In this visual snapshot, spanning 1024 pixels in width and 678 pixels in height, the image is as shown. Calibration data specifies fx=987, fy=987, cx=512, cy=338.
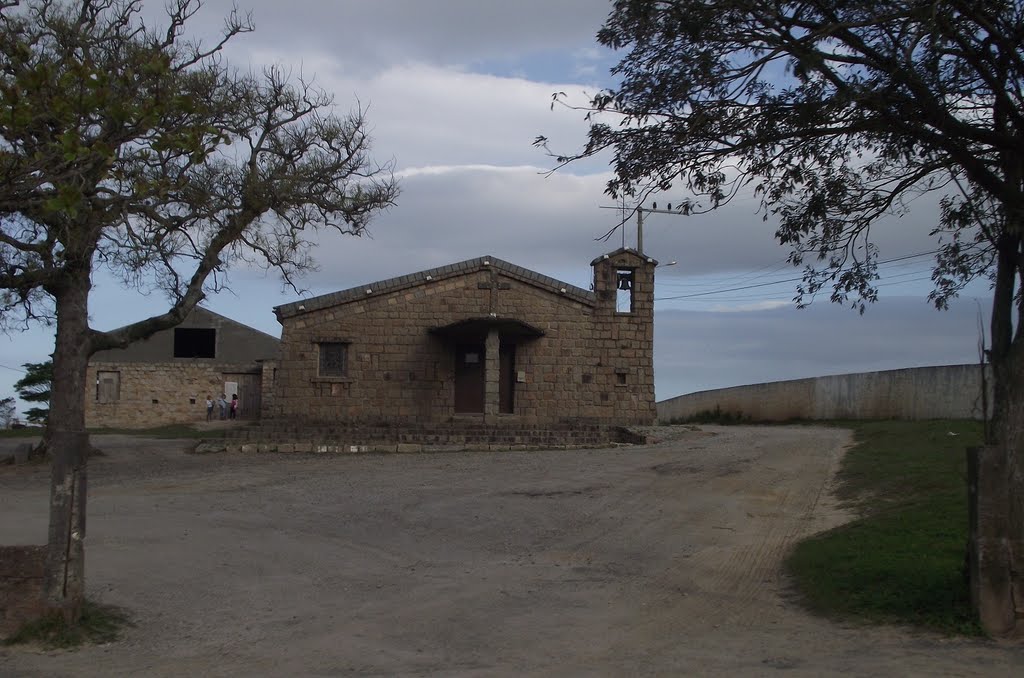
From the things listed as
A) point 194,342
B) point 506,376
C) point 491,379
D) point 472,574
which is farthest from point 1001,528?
point 194,342

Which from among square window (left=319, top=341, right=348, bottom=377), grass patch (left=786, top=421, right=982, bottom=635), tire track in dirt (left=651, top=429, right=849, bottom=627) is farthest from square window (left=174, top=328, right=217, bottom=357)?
grass patch (left=786, top=421, right=982, bottom=635)

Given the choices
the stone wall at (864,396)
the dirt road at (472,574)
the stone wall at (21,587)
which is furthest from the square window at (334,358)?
the stone wall at (21,587)

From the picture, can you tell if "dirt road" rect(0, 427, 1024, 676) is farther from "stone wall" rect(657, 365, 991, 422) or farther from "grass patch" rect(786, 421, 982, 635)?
"stone wall" rect(657, 365, 991, 422)

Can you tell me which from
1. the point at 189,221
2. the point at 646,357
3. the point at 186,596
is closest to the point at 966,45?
the point at 186,596

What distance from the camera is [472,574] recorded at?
34.6ft

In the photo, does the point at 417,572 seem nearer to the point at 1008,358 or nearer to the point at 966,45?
the point at 1008,358

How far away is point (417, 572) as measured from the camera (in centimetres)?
1074

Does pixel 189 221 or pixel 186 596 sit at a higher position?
pixel 189 221

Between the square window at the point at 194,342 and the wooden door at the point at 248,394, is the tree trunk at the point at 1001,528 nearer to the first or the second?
the wooden door at the point at 248,394

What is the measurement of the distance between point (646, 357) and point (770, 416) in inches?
336

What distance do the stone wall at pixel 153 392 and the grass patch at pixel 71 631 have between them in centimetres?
3563

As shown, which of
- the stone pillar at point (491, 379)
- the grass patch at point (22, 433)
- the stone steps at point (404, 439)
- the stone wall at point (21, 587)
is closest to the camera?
the stone wall at point (21, 587)

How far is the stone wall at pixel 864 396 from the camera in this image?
A: 25.3 metres

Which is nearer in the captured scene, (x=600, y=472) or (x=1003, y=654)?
(x=1003, y=654)
